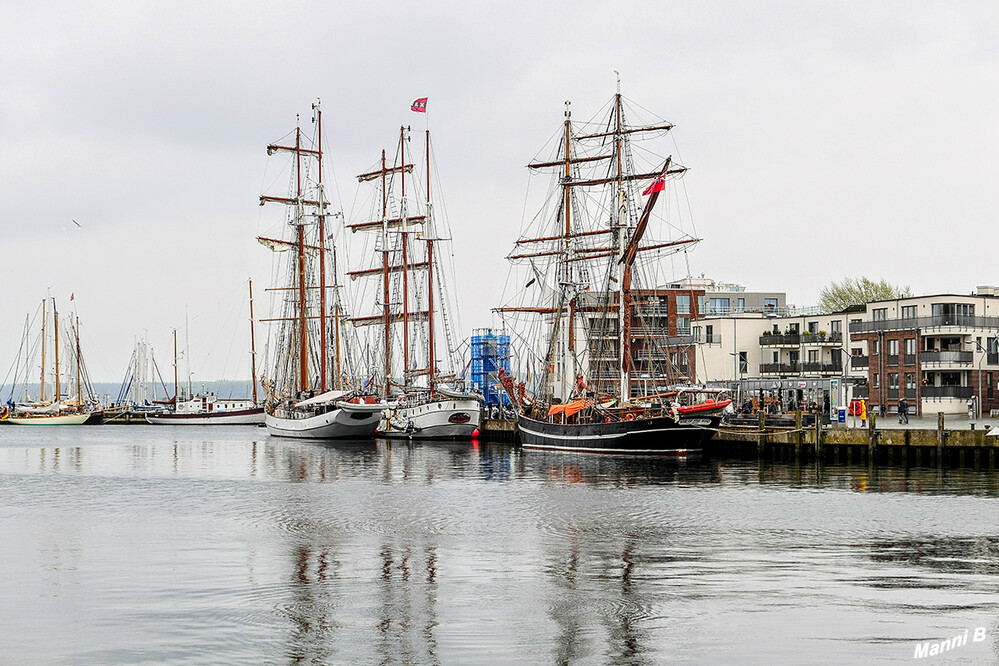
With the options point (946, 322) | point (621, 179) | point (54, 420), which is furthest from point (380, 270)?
point (54, 420)

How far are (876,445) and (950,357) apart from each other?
48.7 m

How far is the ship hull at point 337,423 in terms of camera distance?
395 feet

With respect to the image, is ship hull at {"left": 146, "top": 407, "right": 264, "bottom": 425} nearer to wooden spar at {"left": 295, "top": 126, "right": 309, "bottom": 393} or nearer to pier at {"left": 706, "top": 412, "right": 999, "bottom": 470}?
wooden spar at {"left": 295, "top": 126, "right": 309, "bottom": 393}

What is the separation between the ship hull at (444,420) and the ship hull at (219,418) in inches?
2807

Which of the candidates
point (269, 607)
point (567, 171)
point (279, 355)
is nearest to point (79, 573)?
point (269, 607)

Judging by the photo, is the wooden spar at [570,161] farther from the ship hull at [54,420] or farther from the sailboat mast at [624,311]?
the ship hull at [54,420]

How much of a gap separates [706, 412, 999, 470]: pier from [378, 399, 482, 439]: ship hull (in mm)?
39041

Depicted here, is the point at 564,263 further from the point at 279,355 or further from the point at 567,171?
the point at 279,355

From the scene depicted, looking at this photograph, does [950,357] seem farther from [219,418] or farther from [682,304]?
[219,418]

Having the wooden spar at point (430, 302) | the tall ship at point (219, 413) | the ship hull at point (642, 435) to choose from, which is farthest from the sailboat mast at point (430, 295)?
the tall ship at point (219, 413)

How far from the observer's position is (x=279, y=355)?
143625 millimetres

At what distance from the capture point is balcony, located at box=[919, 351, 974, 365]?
112 metres

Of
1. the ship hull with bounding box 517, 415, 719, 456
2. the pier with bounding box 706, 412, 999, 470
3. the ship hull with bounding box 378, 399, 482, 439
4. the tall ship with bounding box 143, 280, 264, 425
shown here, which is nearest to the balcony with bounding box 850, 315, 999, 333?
the pier with bounding box 706, 412, 999, 470

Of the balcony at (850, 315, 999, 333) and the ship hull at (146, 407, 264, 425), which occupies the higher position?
the balcony at (850, 315, 999, 333)
